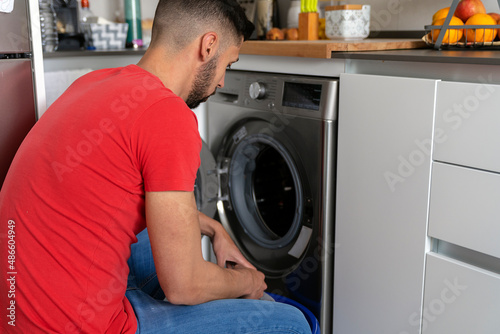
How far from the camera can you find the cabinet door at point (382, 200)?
1.38 m

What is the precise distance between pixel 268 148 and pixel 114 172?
3.56ft

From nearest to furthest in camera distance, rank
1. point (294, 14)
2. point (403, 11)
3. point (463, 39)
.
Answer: point (463, 39) → point (403, 11) → point (294, 14)

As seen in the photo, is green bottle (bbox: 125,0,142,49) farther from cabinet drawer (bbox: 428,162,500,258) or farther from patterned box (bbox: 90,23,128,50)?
cabinet drawer (bbox: 428,162,500,258)

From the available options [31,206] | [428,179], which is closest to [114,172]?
[31,206]

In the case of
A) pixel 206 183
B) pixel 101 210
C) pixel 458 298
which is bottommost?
pixel 458 298

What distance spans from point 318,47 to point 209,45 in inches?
22.2

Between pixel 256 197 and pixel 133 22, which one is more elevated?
pixel 133 22

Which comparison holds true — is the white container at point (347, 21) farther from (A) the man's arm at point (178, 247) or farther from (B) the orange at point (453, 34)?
(A) the man's arm at point (178, 247)

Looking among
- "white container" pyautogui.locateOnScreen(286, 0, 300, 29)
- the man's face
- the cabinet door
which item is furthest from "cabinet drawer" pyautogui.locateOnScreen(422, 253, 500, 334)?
"white container" pyautogui.locateOnScreen(286, 0, 300, 29)

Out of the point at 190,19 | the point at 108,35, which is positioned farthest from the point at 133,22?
the point at 190,19

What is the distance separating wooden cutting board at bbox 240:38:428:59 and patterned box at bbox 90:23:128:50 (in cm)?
57

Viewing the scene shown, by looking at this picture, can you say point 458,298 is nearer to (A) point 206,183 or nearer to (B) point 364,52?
(B) point 364,52

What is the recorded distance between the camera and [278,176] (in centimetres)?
206

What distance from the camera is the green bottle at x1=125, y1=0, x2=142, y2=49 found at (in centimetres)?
227
